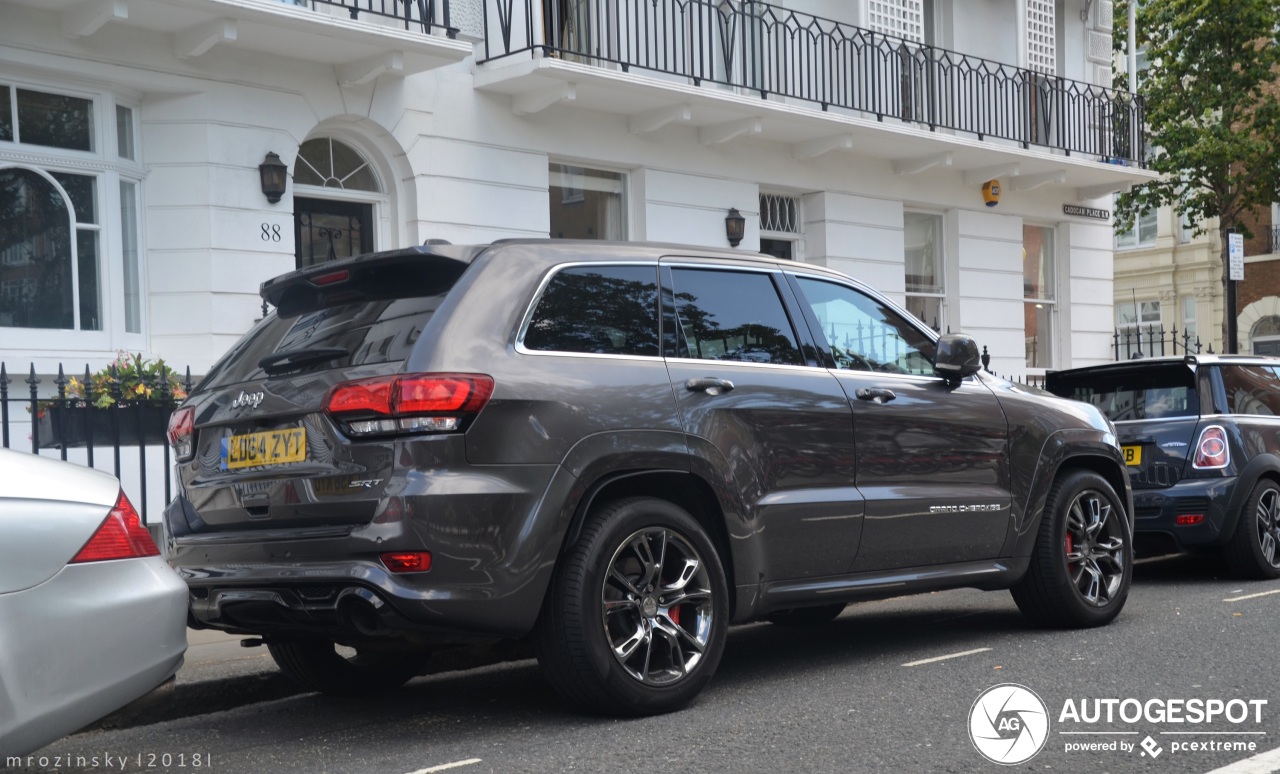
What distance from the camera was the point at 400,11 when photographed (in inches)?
508

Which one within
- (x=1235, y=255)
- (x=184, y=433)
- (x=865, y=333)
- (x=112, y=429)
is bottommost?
(x=112, y=429)

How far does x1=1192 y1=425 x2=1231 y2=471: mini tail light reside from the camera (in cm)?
940

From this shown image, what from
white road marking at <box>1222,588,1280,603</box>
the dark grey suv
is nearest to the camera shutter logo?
the dark grey suv

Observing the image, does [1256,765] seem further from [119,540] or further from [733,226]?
[733,226]

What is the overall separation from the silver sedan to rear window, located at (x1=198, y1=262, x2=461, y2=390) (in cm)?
103

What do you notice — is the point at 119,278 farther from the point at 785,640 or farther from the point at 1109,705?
the point at 1109,705

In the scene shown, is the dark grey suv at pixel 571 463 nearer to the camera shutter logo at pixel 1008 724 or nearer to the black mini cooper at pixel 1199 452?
the camera shutter logo at pixel 1008 724

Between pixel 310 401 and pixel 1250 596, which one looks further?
pixel 1250 596

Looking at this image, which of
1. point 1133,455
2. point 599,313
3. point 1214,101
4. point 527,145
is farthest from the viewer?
point 1214,101

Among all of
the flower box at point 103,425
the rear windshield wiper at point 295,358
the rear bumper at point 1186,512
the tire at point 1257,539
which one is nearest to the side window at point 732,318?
the rear windshield wiper at point 295,358

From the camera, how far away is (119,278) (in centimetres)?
1152

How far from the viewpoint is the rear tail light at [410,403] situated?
472 centimetres

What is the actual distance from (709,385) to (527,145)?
8802 mm

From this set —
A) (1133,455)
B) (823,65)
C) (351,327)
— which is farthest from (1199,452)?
(823,65)
